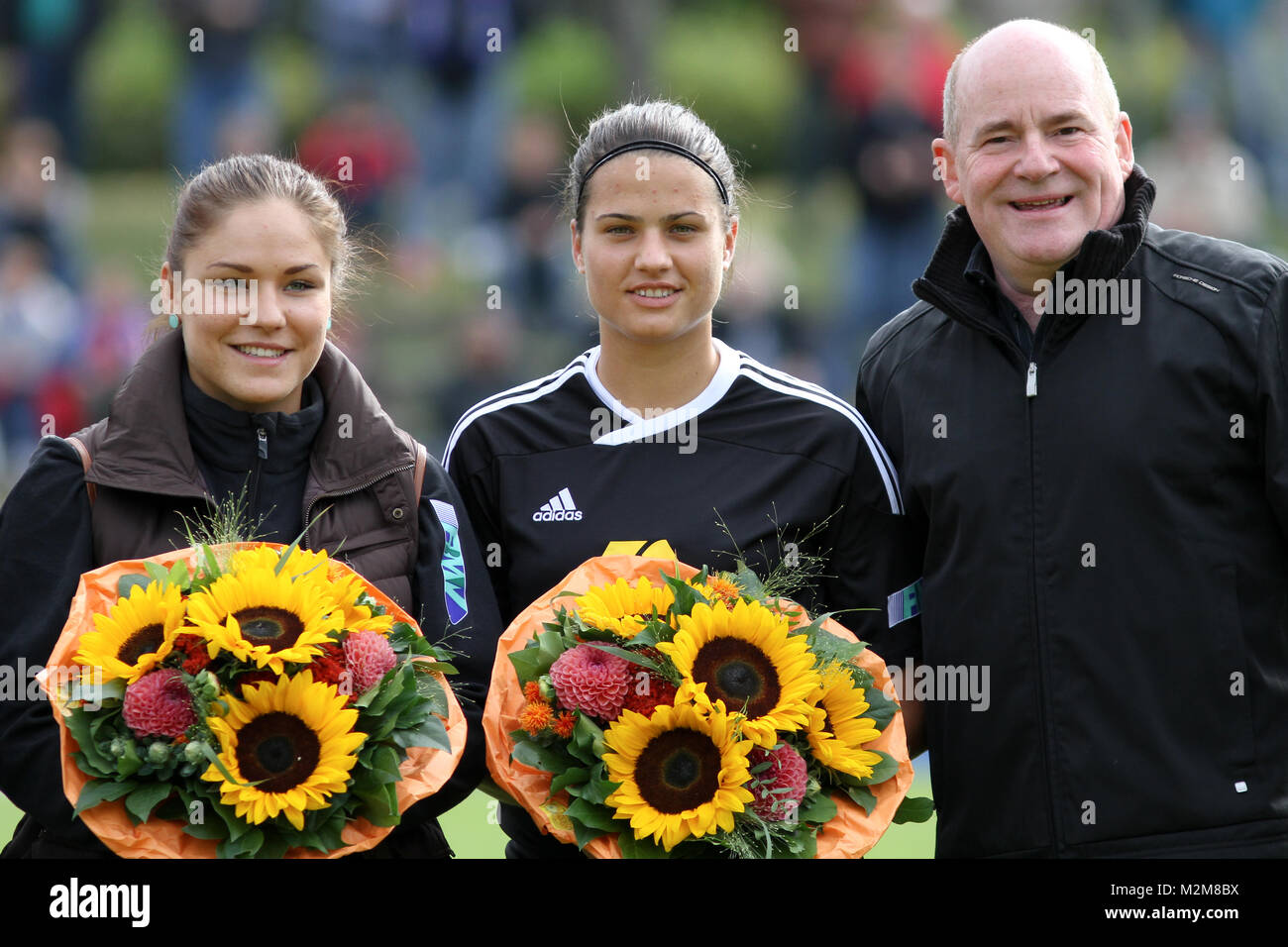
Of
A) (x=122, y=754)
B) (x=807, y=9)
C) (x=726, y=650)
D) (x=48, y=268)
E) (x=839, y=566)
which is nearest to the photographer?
(x=122, y=754)

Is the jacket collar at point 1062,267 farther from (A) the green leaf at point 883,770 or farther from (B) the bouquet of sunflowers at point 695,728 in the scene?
(A) the green leaf at point 883,770

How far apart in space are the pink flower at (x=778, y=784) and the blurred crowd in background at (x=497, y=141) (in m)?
6.80

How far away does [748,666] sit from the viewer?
9.91 feet

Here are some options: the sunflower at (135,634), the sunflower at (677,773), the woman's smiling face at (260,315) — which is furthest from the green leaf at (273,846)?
the woman's smiling face at (260,315)

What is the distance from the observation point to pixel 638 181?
3.63 meters

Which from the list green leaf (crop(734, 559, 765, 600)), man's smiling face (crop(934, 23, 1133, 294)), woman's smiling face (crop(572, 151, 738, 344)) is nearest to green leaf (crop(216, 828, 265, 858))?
green leaf (crop(734, 559, 765, 600))

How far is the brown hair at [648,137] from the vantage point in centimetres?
369

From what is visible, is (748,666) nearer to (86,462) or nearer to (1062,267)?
(1062,267)

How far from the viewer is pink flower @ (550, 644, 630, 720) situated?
2959 mm

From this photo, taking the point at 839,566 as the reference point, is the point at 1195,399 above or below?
above

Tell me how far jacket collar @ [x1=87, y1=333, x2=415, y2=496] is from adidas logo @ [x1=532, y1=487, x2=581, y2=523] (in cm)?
36
